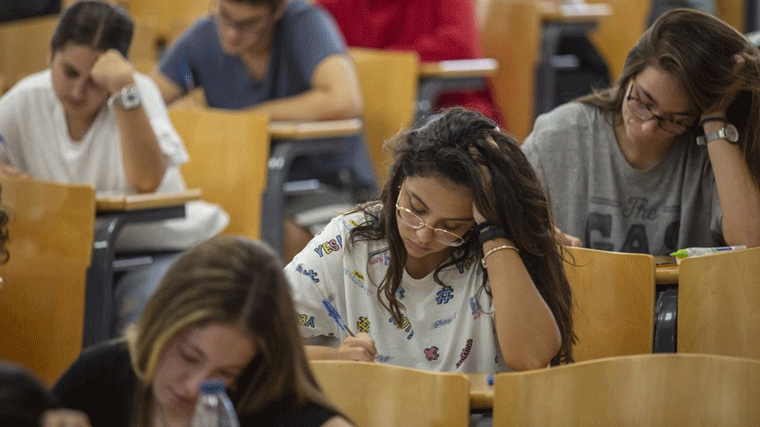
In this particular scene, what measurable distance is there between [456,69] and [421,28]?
384 millimetres

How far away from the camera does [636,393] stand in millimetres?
1541

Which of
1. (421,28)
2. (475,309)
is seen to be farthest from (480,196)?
(421,28)

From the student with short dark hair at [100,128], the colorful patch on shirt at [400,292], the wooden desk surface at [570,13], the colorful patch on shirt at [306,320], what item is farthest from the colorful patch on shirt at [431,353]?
the wooden desk surface at [570,13]

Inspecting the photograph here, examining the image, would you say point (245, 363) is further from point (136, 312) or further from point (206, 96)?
point (206, 96)

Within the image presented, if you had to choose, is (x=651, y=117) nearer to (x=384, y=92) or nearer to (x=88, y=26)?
(x=88, y=26)

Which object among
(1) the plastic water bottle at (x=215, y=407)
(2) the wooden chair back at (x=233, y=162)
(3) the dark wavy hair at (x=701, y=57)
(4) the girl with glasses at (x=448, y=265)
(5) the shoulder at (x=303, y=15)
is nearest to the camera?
(1) the plastic water bottle at (x=215, y=407)

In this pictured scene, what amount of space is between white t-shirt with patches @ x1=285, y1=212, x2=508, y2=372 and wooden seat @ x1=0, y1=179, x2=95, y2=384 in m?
0.73

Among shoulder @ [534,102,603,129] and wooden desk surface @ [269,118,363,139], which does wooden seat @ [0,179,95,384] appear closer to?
wooden desk surface @ [269,118,363,139]

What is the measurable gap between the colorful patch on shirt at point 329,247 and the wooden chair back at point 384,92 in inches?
70.6

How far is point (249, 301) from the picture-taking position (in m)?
1.30

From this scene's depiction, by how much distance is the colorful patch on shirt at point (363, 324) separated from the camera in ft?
6.28

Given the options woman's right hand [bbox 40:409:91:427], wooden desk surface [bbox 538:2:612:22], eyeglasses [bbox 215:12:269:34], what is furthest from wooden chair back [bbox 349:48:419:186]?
woman's right hand [bbox 40:409:91:427]

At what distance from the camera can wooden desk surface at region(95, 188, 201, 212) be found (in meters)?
2.52

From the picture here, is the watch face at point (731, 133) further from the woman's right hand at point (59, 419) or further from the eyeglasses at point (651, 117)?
the woman's right hand at point (59, 419)
